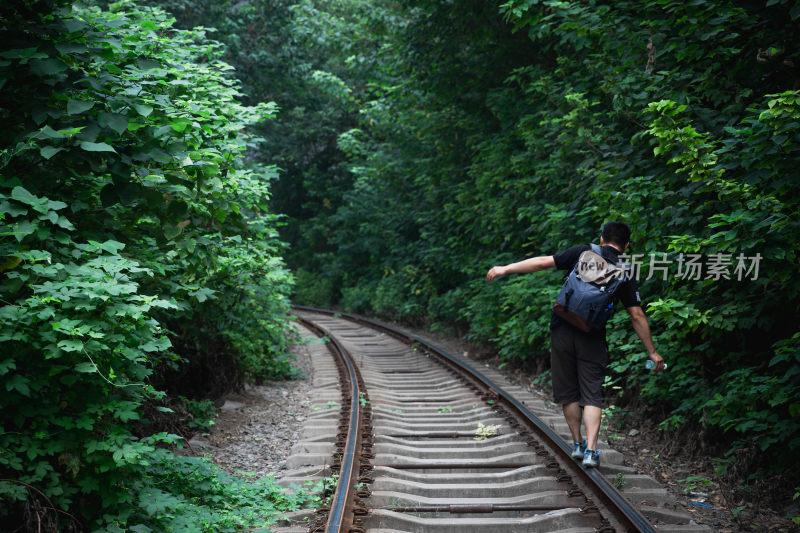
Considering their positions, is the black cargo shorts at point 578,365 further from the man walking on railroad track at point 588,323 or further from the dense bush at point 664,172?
the dense bush at point 664,172

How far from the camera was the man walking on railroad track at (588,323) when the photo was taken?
4.42 meters

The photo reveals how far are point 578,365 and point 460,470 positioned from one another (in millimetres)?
1376

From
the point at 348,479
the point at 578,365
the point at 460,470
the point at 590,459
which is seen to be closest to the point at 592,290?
the point at 578,365

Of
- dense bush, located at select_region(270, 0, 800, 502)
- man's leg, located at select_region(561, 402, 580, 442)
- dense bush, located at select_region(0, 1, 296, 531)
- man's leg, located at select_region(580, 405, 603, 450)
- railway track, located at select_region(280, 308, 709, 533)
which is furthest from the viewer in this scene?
man's leg, located at select_region(561, 402, 580, 442)

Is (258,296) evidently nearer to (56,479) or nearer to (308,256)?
(56,479)

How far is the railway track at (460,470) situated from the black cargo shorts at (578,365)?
54 centimetres

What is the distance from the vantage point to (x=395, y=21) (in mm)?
13805

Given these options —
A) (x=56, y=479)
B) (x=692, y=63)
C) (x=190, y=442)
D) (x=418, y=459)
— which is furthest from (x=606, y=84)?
(x=56, y=479)

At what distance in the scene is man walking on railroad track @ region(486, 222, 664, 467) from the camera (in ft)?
14.5

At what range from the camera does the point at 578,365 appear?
468cm

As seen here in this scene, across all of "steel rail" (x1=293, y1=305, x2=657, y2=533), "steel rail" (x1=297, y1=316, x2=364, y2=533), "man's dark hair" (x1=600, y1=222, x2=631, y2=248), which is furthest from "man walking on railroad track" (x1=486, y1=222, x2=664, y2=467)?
"steel rail" (x1=297, y1=316, x2=364, y2=533)

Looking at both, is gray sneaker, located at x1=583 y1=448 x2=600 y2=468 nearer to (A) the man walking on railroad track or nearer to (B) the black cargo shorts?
(A) the man walking on railroad track

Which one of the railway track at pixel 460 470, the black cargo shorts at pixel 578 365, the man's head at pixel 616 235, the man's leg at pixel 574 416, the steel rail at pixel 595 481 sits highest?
the man's head at pixel 616 235

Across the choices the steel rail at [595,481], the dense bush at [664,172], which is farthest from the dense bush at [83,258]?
the dense bush at [664,172]
